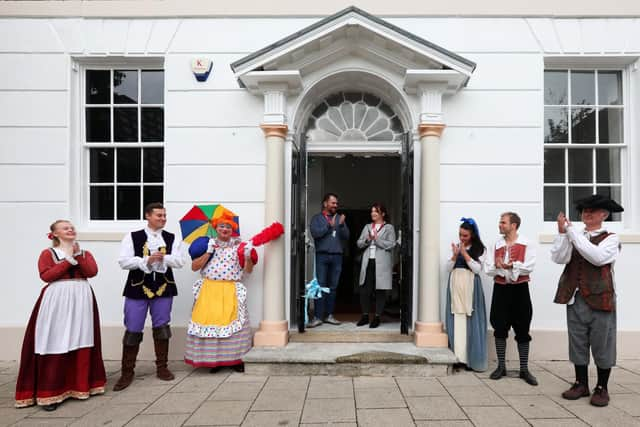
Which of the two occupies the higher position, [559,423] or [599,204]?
[599,204]

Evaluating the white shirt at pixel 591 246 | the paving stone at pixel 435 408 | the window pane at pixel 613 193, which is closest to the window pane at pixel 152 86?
the paving stone at pixel 435 408

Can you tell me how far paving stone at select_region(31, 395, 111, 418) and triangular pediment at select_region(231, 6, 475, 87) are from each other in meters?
3.78

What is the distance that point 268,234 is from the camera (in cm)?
503

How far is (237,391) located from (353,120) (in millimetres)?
3777

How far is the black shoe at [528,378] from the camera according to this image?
4.47 metres

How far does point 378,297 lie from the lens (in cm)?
584

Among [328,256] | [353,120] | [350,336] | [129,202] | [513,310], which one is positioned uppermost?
[353,120]

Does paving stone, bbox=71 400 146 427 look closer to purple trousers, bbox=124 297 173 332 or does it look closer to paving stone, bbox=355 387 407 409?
purple trousers, bbox=124 297 173 332

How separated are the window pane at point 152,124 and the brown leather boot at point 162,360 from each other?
2716mm

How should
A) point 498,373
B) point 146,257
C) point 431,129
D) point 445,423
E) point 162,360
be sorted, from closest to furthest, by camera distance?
point 445,423, point 146,257, point 498,373, point 162,360, point 431,129

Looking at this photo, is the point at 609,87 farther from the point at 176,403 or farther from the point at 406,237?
the point at 176,403

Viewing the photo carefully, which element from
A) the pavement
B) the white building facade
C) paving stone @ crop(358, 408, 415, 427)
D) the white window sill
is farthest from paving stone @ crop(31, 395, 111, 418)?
the white window sill

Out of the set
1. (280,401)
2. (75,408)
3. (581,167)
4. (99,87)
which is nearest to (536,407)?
(280,401)

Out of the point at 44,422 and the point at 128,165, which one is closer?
the point at 44,422
